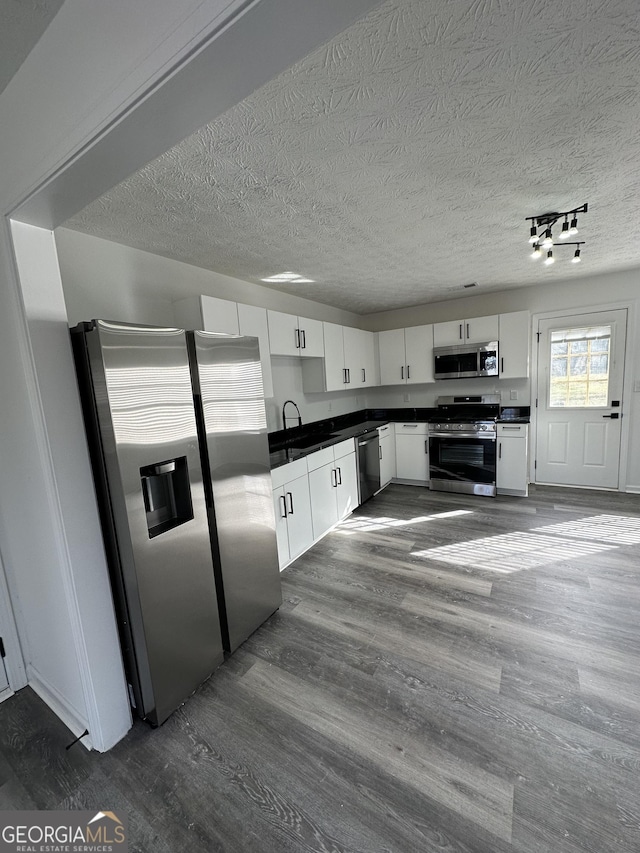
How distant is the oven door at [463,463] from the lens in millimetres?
4232

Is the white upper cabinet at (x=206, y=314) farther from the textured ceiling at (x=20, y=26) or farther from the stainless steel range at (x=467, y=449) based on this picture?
the stainless steel range at (x=467, y=449)

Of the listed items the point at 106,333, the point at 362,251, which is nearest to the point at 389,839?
the point at 106,333

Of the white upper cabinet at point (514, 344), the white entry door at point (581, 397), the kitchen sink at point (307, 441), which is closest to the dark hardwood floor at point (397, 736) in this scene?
the kitchen sink at point (307, 441)

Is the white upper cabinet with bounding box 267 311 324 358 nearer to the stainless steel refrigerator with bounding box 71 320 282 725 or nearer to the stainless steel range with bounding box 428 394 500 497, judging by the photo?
the stainless steel refrigerator with bounding box 71 320 282 725

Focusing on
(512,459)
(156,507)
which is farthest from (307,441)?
(512,459)

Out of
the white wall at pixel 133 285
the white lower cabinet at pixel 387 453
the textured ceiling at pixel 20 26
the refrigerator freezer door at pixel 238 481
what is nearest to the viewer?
the textured ceiling at pixel 20 26

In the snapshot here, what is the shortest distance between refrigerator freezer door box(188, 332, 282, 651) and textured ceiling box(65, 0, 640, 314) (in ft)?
2.57

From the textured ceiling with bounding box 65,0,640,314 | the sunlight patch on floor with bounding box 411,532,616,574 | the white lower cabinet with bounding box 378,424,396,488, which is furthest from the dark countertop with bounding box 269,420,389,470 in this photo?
the textured ceiling with bounding box 65,0,640,314

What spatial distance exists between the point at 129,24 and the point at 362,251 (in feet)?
6.77

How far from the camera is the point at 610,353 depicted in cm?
400

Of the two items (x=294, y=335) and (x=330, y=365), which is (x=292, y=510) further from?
(x=330, y=365)

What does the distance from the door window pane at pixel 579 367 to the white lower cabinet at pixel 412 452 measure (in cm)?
165

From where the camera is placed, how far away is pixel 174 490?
1748 millimetres

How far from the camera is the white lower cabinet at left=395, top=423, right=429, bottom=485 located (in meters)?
4.66
